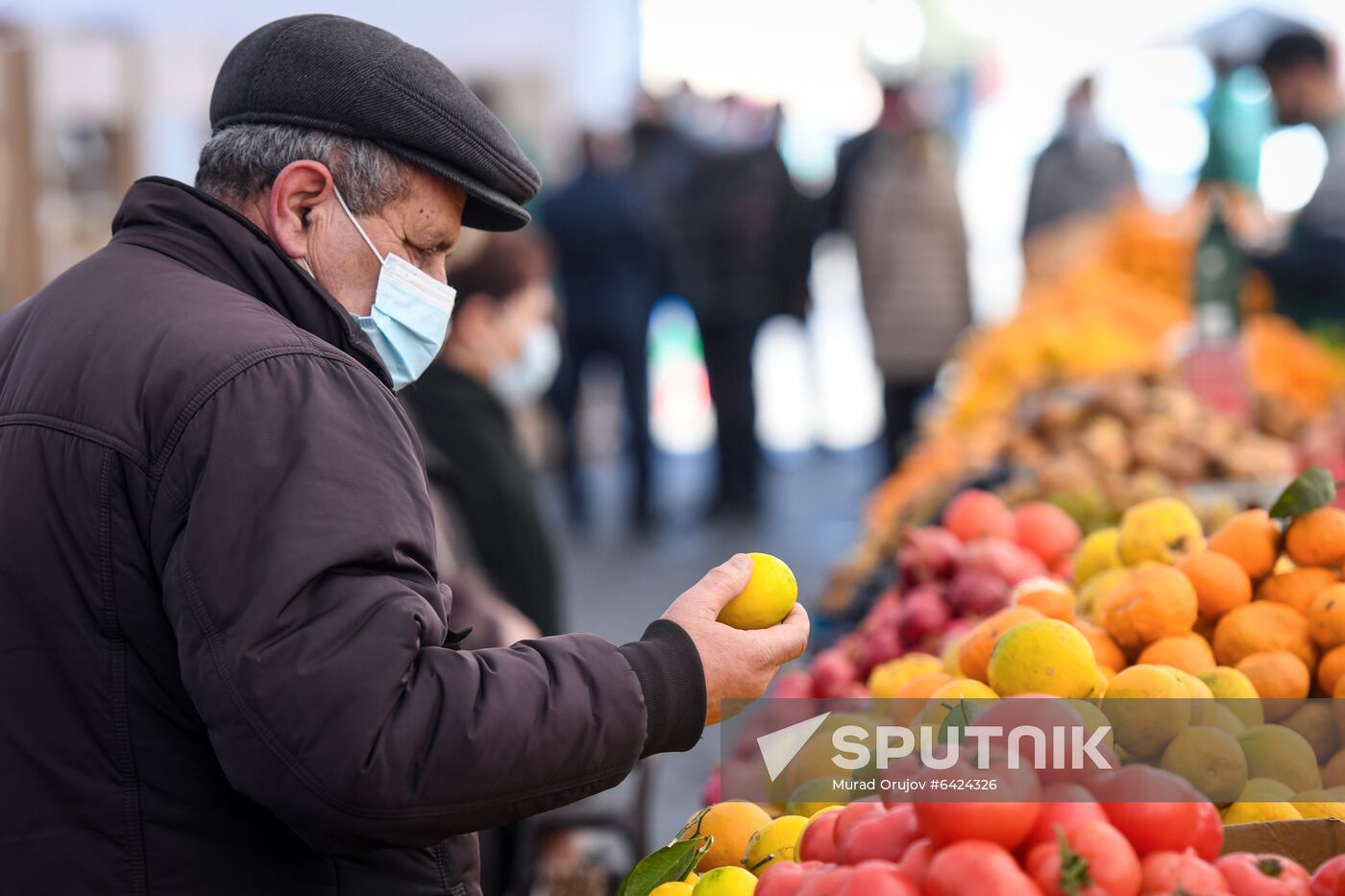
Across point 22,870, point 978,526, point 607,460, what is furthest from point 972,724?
point 607,460

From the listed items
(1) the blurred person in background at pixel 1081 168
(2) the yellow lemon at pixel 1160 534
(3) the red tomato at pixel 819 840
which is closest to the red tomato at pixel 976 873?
(3) the red tomato at pixel 819 840

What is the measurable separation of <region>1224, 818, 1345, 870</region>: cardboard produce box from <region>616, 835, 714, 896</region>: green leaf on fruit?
552 mm

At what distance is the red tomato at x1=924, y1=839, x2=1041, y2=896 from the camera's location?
117 centimetres

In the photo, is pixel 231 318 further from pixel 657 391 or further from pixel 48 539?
pixel 657 391

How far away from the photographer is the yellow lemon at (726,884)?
4.80 feet

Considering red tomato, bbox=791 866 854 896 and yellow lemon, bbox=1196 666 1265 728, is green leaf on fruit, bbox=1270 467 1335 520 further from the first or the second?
red tomato, bbox=791 866 854 896

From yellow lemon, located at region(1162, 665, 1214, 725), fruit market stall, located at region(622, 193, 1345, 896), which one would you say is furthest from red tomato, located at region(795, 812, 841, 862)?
yellow lemon, located at region(1162, 665, 1214, 725)

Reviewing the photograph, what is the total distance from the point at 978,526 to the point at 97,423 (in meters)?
1.96

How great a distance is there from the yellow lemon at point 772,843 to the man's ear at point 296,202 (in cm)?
84

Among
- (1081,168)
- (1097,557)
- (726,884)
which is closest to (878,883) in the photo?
(726,884)

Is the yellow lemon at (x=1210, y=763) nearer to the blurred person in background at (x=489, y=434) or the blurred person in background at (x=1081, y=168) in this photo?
the blurred person in background at (x=489, y=434)

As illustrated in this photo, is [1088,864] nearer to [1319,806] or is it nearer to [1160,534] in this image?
[1319,806]

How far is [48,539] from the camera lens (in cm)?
143

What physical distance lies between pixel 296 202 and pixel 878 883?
37.8 inches
